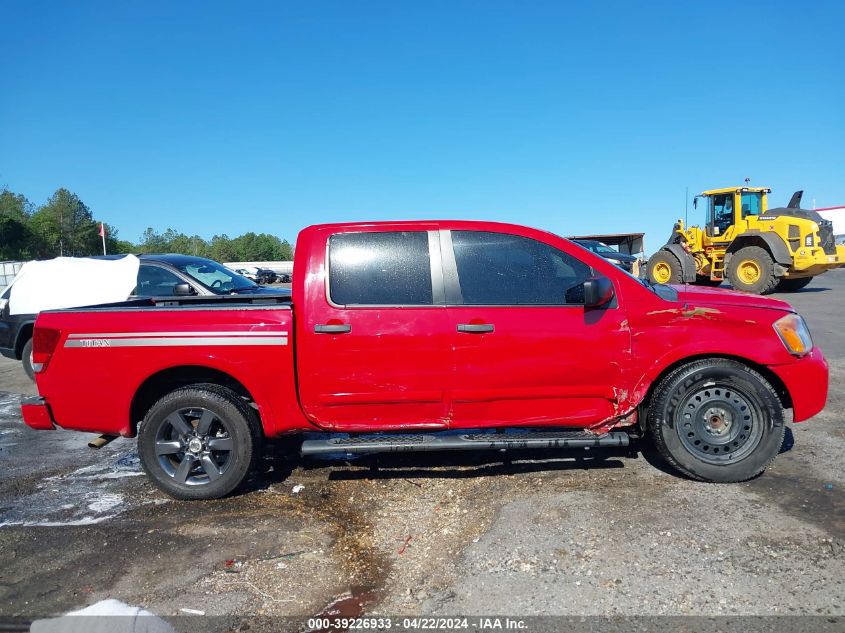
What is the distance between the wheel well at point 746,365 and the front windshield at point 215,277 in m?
5.78

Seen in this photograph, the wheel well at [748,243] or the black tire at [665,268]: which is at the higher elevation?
the wheel well at [748,243]

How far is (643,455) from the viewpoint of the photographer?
449cm

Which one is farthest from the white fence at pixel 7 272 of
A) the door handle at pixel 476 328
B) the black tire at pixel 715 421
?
the black tire at pixel 715 421

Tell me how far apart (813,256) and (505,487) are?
49.6 feet

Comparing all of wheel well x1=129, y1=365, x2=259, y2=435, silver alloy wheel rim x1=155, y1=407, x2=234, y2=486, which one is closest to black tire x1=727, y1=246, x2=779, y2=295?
wheel well x1=129, y1=365, x2=259, y2=435

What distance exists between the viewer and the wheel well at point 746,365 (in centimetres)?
385

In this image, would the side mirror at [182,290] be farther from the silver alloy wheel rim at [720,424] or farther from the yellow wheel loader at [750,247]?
the yellow wheel loader at [750,247]

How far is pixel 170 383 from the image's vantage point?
4.07m

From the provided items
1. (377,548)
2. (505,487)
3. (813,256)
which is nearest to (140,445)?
(377,548)

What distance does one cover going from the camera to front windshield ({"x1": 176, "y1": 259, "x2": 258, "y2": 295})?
7.94 m

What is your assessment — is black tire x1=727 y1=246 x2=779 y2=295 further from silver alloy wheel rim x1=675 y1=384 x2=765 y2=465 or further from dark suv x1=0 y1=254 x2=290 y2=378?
dark suv x1=0 y1=254 x2=290 y2=378

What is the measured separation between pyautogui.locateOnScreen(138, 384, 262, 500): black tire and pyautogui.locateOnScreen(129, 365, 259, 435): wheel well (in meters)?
0.09

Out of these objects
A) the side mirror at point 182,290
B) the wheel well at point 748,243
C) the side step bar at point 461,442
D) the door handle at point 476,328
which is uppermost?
the wheel well at point 748,243

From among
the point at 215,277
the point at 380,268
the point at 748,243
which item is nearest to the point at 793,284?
the point at 748,243
